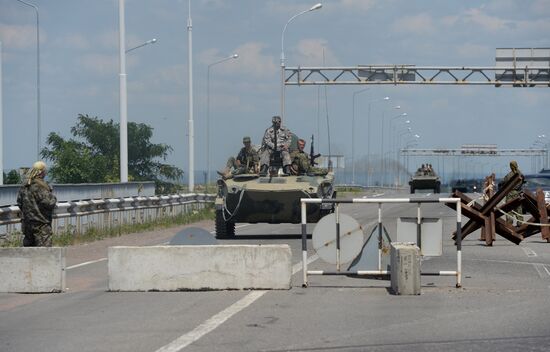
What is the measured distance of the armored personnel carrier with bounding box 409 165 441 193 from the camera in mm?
70562

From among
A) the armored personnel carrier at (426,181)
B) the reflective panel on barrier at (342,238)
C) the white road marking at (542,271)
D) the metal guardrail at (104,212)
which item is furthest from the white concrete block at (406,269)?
the armored personnel carrier at (426,181)

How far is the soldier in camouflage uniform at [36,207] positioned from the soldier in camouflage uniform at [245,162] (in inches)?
449

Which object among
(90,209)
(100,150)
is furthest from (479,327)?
(100,150)

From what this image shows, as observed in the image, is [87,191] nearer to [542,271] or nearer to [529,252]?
[529,252]

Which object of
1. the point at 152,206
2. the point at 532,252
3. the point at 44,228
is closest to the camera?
the point at 44,228

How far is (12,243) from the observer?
21812mm

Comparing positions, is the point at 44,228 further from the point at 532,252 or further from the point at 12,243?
the point at 532,252

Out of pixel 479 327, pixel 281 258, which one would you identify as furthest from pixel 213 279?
pixel 479 327

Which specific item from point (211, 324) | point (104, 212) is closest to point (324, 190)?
point (104, 212)

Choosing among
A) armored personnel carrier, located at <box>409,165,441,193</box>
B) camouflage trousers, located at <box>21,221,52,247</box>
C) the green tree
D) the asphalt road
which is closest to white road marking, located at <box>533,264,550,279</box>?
the asphalt road

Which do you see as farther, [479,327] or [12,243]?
[12,243]

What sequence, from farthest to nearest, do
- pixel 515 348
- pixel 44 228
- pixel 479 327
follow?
pixel 44 228 → pixel 479 327 → pixel 515 348

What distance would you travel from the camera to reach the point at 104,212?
2920cm

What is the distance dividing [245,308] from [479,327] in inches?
107
